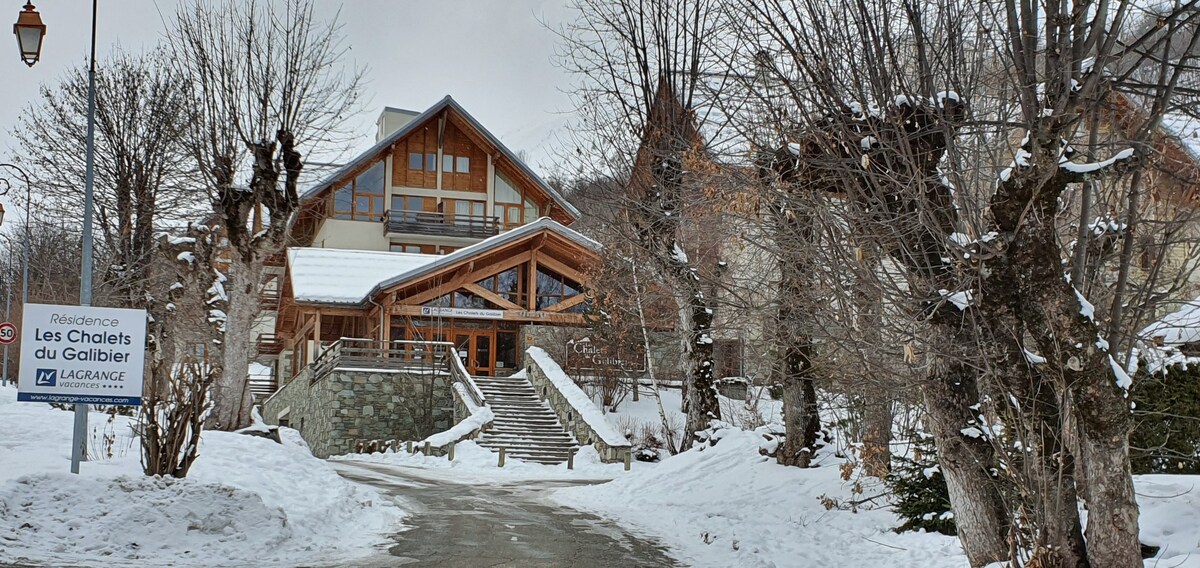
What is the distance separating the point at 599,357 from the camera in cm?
2742

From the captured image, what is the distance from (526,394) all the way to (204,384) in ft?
57.5

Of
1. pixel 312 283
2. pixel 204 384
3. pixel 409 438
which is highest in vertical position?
pixel 312 283

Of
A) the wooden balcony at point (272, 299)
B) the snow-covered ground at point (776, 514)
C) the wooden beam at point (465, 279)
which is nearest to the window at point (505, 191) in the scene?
the wooden balcony at point (272, 299)

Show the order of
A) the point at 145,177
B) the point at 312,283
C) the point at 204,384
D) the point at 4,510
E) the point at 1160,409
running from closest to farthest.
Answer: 1. the point at 4,510
2. the point at 1160,409
3. the point at 204,384
4. the point at 145,177
5. the point at 312,283

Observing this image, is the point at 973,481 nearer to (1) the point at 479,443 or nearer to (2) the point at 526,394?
(1) the point at 479,443

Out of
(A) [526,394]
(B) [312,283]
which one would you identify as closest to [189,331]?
(B) [312,283]

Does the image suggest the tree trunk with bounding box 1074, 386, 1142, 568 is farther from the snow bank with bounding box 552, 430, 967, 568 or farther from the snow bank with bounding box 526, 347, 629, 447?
the snow bank with bounding box 526, 347, 629, 447

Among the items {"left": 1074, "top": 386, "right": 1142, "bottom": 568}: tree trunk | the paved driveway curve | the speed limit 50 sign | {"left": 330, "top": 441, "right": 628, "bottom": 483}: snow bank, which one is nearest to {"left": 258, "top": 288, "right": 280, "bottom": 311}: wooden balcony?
the speed limit 50 sign

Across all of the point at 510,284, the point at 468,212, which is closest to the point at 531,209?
the point at 468,212

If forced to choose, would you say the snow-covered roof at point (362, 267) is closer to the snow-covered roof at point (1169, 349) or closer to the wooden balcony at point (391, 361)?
the wooden balcony at point (391, 361)

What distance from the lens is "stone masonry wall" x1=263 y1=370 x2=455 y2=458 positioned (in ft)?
88.6

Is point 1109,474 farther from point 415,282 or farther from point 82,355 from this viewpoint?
point 415,282

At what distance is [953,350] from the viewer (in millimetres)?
7402

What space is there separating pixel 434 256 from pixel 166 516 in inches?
969
